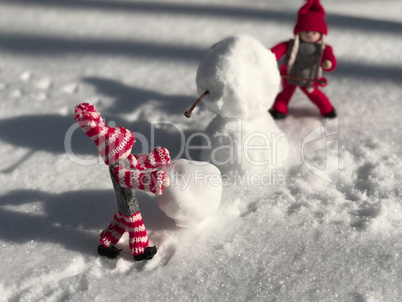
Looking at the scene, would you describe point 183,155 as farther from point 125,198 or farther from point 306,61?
point 306,61

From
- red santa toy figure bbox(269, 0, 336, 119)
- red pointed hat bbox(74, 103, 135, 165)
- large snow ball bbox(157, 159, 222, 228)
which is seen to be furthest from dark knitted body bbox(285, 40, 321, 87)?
red pointed hat bbox(74, 103, 135, 165)

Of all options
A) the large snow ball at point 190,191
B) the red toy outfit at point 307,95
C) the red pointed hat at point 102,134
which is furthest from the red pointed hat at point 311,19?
the red pointed hat at point 102,134

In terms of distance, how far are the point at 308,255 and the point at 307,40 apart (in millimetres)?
759

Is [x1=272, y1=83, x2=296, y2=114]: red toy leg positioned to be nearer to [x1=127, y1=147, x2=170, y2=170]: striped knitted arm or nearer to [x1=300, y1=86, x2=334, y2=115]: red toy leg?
[x1=300, y1=86, x2=334, y2=115]: red toy leg

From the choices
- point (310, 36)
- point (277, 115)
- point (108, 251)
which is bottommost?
point (108, 251)

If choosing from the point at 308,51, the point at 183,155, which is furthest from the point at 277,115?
the point at 183,155

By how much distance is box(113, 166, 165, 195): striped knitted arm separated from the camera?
113cm

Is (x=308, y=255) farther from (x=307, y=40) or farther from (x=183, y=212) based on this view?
(x=307, y=40)

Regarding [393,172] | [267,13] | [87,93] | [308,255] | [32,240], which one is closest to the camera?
[308,255]

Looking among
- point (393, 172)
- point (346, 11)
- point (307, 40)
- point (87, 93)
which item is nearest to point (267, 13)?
point (346, 11)

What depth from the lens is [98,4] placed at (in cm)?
245

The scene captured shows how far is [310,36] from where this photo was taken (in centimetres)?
160

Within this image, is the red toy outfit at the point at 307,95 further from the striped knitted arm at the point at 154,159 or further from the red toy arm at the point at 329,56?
the striped knitted arm at the point at 154,159

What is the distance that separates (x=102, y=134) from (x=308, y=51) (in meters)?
0.82
